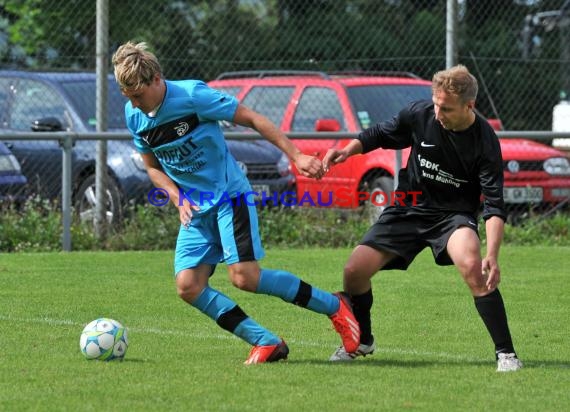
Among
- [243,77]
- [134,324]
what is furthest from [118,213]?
[134,324]

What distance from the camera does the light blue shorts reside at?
6746 millimetres

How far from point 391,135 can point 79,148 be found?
709 cm

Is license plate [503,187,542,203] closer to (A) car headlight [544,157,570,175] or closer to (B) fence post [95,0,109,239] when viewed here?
(A) car headlight [544,157,570,175]

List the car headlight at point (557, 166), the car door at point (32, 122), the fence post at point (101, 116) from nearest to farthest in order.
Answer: the fence post at point (101, 116)
the car door at point (32, 122)
the car headlight at point (557, 166)

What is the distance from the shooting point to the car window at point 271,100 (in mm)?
14852

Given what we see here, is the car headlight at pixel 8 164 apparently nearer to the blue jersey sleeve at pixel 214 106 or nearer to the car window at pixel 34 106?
the car window at pixel 34 106

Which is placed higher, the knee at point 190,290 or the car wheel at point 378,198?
the car wheel at point 378,198

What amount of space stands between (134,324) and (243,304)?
117 cm

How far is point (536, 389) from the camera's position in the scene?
6.06 metres

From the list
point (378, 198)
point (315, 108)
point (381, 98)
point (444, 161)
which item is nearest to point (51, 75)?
point (315, 108)

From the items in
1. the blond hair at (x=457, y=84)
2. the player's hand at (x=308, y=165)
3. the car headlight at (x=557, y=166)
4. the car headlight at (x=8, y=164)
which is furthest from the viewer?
the car headlight at (x=557, y=166)

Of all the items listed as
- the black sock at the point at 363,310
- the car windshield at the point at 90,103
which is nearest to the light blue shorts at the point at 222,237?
the black sock at the point at 363,310

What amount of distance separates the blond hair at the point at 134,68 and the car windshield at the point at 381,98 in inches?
307

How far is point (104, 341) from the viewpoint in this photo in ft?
22.3
